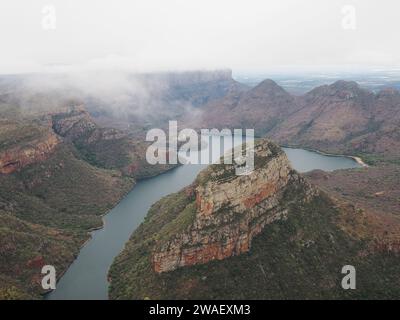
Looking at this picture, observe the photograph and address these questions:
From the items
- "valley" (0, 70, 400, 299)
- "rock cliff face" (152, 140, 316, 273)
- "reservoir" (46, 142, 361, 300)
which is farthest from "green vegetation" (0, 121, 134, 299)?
"rock cliff face" (152, 140, 316, 273)

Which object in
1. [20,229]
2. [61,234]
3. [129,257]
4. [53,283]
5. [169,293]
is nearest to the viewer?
[169,293]

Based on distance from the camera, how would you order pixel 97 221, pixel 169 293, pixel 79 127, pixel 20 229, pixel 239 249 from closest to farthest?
1. pixel 169 293
2. pixel 239 249
3. pixel 20 229
4. pixel 97 221
5. pixel 79 127

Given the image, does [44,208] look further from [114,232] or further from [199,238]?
[199,238]

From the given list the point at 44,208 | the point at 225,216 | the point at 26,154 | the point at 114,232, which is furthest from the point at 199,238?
the point at 26,154

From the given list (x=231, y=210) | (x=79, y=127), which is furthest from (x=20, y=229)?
(x=79, y=127)

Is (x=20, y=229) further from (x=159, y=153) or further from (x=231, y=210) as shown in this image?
(x=159, y=153)

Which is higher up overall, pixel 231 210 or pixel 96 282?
pixel 231 210

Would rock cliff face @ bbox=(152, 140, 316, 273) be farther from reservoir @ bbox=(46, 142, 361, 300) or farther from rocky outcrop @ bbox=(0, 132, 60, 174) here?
rocky outcrop @ bbox=(0, 132, 60, 174)

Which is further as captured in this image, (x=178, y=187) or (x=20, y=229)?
(x=178, y=187)
